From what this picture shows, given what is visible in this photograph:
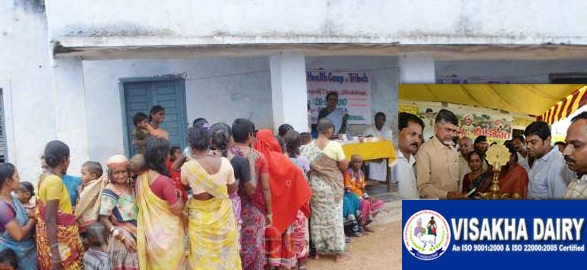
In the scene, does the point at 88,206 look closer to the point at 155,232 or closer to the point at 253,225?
the point at 155,232

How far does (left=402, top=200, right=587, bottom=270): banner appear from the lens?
10.2 ft

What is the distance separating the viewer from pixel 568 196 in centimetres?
341

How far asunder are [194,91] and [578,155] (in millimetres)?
7485

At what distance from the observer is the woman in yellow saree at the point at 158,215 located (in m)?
4.27

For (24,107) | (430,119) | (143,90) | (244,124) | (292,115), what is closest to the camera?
(430,119)

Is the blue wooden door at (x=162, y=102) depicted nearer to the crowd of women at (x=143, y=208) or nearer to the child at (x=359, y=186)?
the child at (x=359, y=186)

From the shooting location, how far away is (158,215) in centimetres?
433

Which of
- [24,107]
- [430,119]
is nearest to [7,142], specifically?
[24,107]

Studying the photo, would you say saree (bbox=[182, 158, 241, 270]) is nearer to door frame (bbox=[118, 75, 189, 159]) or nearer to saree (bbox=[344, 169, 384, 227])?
saree (bbox=[344, 169, 384, 227])

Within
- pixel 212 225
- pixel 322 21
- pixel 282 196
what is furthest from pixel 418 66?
pixel 212 225

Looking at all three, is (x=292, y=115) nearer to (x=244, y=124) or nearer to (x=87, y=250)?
(x=244, y=124)

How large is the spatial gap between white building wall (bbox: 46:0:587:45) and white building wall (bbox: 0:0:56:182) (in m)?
2.51

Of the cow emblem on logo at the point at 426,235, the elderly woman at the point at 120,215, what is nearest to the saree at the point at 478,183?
the cow emblem on logo at the point at 426,235

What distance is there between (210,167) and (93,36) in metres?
3.32
